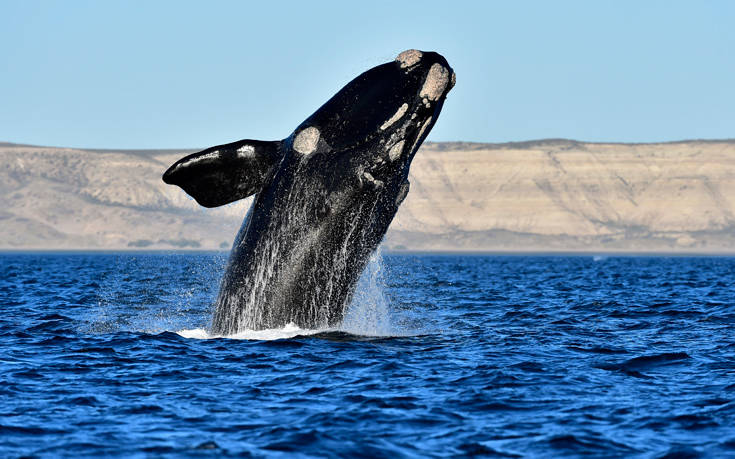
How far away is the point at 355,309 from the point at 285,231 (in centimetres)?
535

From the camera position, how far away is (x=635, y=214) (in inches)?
7146

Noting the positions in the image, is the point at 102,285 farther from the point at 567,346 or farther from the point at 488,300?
the point at 567,346

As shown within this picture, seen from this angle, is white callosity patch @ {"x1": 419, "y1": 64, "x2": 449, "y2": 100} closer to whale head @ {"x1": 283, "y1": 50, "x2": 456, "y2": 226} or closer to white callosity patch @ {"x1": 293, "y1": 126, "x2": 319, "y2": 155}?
whale head @ {"x1": 283, "y1": 50, "x2": 456, "y2": 226}

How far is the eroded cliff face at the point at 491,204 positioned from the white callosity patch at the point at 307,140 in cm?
15784

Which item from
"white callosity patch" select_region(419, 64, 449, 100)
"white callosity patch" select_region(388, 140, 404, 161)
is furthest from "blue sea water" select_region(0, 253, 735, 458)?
"white callosity patch" select_region(419, 64, 449, 100)

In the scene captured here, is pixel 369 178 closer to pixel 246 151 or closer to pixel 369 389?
pixel 246 151

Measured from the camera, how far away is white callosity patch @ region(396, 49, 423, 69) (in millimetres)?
13617

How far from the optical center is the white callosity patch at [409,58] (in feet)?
44.7

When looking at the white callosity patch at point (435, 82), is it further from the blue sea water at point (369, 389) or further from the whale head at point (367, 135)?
the blue sea water at point (369, 389)

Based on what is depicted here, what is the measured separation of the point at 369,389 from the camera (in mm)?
12141

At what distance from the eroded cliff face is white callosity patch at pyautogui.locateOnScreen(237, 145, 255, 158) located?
158 meters

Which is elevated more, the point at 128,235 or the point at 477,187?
the point at 477,187

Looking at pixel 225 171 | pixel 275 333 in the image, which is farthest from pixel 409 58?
pixel 275 333

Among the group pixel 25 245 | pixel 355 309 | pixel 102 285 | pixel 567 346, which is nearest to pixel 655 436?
pixel 567 346
